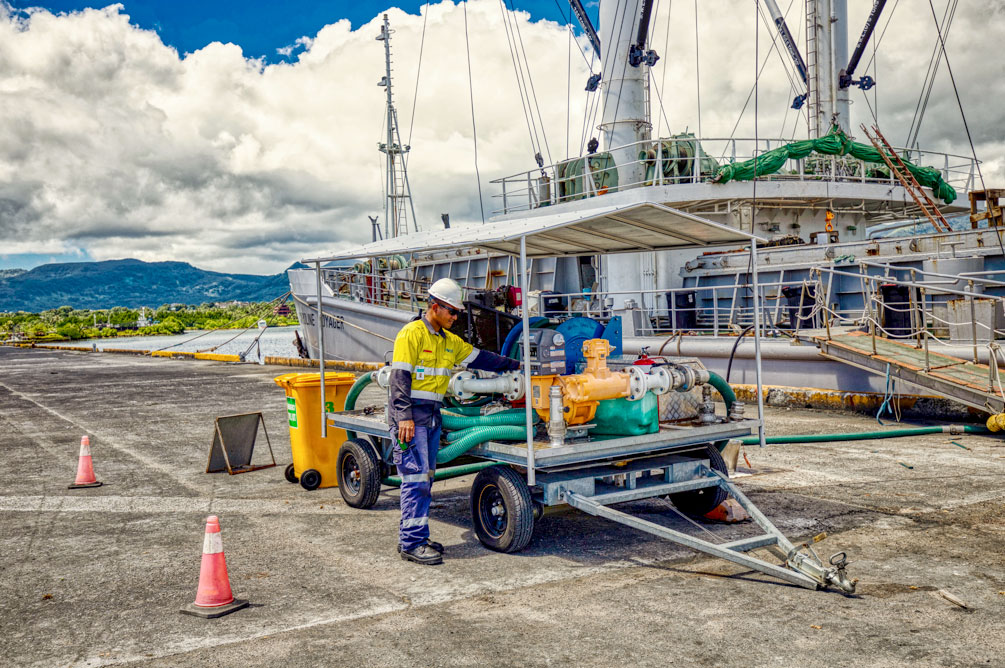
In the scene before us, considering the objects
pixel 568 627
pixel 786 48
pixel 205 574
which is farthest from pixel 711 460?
pixel 786 48

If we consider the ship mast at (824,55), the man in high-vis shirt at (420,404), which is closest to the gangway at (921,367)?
the man in high-vis shirt at (420,404)

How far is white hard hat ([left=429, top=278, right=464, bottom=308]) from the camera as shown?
5883 millimetres

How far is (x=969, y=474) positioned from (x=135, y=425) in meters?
11.9

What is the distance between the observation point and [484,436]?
591cm

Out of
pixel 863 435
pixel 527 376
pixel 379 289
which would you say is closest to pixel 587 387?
pixel 527 376

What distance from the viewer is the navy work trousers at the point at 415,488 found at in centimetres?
568

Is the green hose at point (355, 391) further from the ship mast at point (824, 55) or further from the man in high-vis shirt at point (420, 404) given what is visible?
the ship mast at point (824, 55)

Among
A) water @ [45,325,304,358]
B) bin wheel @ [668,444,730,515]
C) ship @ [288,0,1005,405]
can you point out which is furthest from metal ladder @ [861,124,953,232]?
water @ [45,325,304,358]

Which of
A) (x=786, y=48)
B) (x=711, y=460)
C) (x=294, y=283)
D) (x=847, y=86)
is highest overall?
(x=786, y=48)

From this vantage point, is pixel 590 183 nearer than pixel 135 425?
No

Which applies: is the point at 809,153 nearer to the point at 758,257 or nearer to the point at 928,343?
the point at 758,257

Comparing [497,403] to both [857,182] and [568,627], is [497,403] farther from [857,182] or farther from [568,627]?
[857,182]

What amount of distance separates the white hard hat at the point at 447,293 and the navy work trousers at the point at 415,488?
92 cm

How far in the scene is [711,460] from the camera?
6.53 metres
